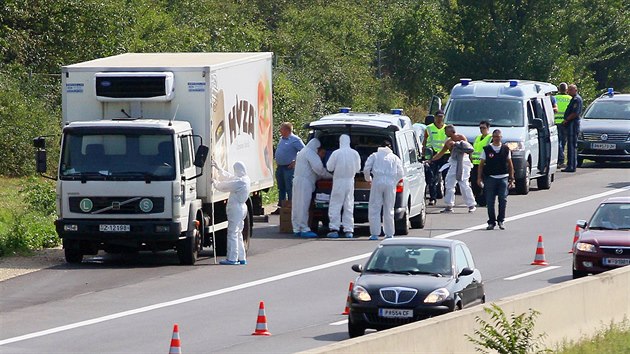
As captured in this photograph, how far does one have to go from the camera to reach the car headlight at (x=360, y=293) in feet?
55.1

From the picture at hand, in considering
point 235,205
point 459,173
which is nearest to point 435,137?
point 459,173

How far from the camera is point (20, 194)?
97.6 ft

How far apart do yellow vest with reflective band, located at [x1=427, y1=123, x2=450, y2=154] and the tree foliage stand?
27.2ft

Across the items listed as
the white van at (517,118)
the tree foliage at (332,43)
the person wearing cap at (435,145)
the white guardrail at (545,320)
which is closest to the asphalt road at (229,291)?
the person wearing cap at (435,145)

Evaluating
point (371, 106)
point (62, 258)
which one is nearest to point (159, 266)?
point (62, 258)

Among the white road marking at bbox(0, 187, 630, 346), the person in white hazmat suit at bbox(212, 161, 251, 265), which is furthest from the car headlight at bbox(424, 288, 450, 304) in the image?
the person in white hazmat suit at bbox(212, 161, 251, 265)

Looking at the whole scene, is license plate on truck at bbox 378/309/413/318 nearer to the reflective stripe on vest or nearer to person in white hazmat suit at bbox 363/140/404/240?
person in white hazmat suit at bbox 363/140/404/240

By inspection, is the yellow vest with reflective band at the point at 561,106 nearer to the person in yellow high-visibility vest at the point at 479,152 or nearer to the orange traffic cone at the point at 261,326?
the person in yellow high-visibility vest at the point at 479,152

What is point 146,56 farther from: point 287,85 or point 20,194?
point 287,85

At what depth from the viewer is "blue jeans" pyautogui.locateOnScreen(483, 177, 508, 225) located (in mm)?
27516

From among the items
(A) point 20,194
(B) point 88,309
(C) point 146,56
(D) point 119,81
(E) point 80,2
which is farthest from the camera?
(E) point 80,2

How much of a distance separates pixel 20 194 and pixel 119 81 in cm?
751

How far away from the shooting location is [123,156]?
2248cm

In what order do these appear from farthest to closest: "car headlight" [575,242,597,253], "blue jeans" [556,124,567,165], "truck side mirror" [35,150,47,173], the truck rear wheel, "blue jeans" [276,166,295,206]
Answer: "blue jeans" [556,124,567,165], "blue jeans" [276,166,295,206], the truck rear wheel, "truck side mirror" [35,150,47,173], "car headlight" [575,242,597,253]
